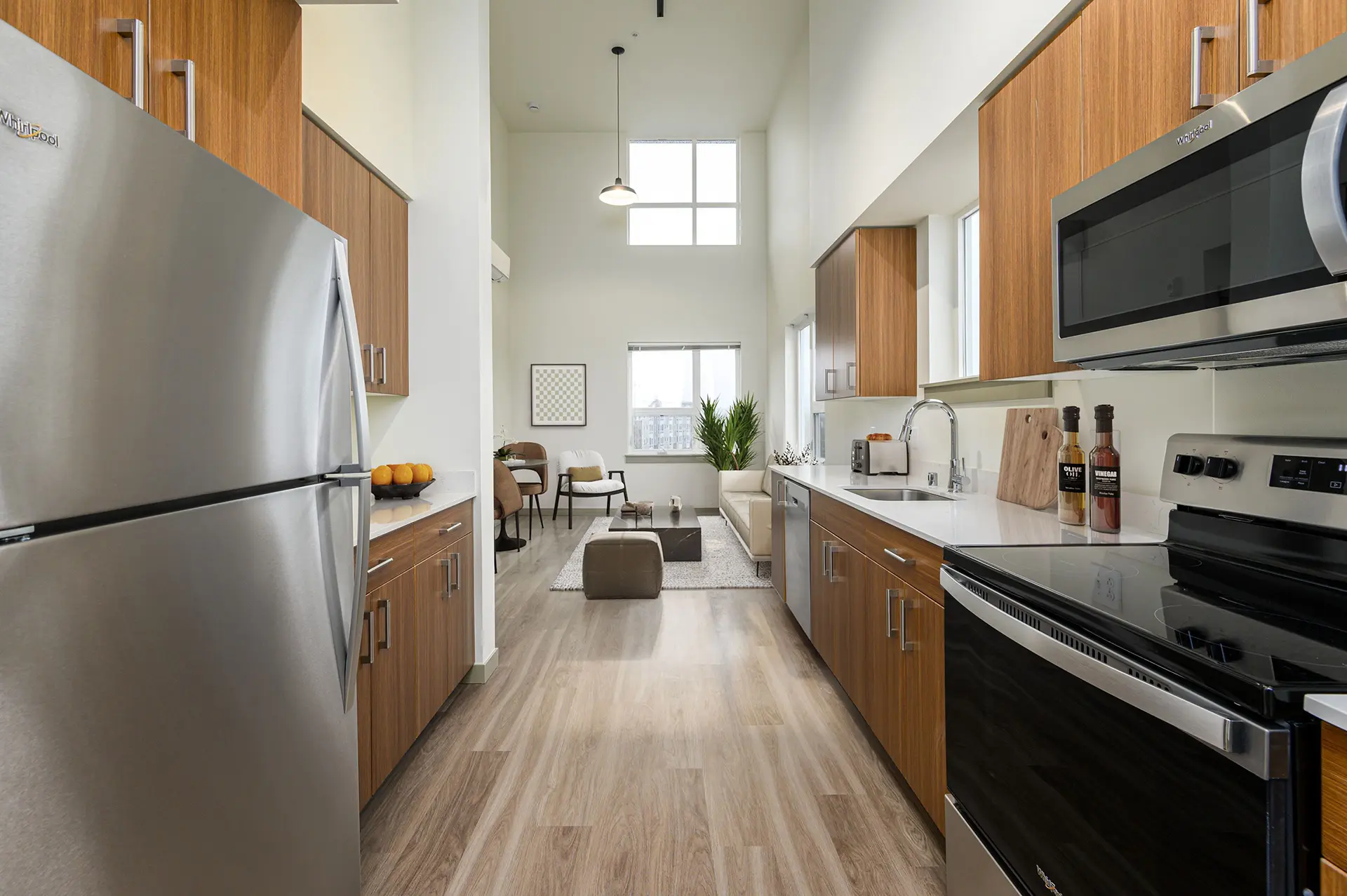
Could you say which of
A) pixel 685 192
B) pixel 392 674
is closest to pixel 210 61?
pixel 392 674


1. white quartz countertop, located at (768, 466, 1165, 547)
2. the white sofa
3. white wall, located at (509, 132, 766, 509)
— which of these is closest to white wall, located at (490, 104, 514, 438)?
white wall, located at (509, 132, 766, 509)

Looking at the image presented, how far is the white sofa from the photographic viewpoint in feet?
15.6

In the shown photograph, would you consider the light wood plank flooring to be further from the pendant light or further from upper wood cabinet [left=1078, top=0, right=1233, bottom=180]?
the pendant light

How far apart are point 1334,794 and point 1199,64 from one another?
3.85ft

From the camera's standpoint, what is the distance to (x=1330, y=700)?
663 millimetres

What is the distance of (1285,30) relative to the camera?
1.01 meters

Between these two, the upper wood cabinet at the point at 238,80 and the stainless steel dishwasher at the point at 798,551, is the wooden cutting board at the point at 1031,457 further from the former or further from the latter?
the upper wood cabinet at the point at 238,80

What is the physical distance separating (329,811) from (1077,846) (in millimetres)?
1295

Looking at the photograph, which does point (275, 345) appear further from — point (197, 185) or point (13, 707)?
point (13, 707)

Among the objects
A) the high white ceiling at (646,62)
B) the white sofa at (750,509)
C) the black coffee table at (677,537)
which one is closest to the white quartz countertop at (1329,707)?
the white sofa at (750,509)

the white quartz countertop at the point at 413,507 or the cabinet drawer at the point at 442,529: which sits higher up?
the white quartz countertop at the point at 413,507

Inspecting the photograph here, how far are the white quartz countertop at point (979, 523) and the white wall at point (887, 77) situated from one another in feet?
4.12

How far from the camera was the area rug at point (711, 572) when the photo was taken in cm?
452

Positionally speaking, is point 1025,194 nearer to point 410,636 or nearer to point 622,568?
point 410,636
